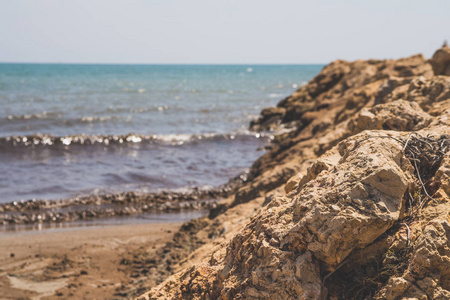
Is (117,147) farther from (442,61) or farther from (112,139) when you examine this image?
(442,61)

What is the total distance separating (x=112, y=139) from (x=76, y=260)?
10.9 m

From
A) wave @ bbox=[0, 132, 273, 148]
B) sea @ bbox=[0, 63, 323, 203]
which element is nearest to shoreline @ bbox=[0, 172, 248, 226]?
sea @ bbox=[0, 63, 323, 203]

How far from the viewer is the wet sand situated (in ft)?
20.8

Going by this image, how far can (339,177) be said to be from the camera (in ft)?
9.75

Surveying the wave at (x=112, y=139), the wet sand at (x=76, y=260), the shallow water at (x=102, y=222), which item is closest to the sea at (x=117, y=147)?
the wave at (x=112, y=139)

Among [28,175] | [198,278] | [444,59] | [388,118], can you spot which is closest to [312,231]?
[198,278]

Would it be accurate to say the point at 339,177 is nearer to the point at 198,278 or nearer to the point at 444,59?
the point at 198,278

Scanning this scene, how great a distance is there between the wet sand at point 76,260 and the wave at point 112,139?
8522 mm

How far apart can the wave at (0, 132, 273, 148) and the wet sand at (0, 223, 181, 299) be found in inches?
336

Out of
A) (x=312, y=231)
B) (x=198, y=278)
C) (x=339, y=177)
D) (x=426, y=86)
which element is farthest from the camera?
(x=426, y=86)

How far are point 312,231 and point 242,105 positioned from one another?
29427 mm

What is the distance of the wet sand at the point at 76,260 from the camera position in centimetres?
633

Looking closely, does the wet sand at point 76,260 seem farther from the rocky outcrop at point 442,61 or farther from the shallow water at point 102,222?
the rocky outcrop at point 442,61

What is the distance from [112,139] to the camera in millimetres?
17781
